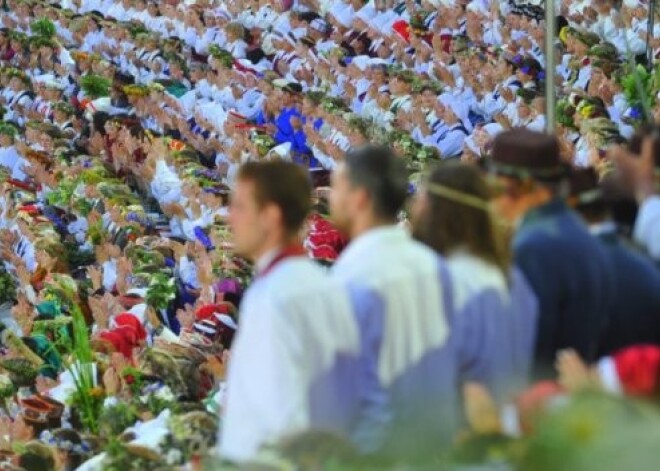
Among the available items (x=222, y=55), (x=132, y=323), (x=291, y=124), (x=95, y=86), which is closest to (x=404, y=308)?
(x=132, y=323)

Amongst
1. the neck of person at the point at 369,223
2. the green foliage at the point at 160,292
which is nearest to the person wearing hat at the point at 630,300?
the neck of person at the point at 369,223

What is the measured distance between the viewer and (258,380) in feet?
9.00

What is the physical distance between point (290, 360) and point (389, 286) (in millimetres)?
273

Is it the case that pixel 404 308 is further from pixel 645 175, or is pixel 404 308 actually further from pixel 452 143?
pixel 452 143

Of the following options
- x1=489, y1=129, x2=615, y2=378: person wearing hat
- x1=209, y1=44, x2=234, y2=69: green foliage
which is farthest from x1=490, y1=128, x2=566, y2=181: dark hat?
x1=209, y1=44, x2=234, y2=69: green foliage

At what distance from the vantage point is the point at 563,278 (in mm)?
3102

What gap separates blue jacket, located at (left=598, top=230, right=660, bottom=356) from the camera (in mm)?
3125

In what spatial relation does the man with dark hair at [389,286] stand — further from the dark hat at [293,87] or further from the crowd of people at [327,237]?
the dark hat at [293,87]

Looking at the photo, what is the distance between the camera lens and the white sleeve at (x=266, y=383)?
2.72 metres

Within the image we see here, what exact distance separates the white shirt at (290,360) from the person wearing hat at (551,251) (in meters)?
0.43

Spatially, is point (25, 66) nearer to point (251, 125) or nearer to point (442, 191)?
point (251, 125)

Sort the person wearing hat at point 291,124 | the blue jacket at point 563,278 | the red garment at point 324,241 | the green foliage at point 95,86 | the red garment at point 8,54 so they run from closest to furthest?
1. the blue jacket at point 563,278
2. the red garment at point 324,241
3. the person wearing hat at point 291,124
4. the green foliage at point 95,86
5. the red garment at point 8,54

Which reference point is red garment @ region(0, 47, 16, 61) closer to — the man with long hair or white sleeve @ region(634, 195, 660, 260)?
white sleeve @ region(634, 195, 660, 260)

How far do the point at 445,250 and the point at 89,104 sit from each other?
1038cm
